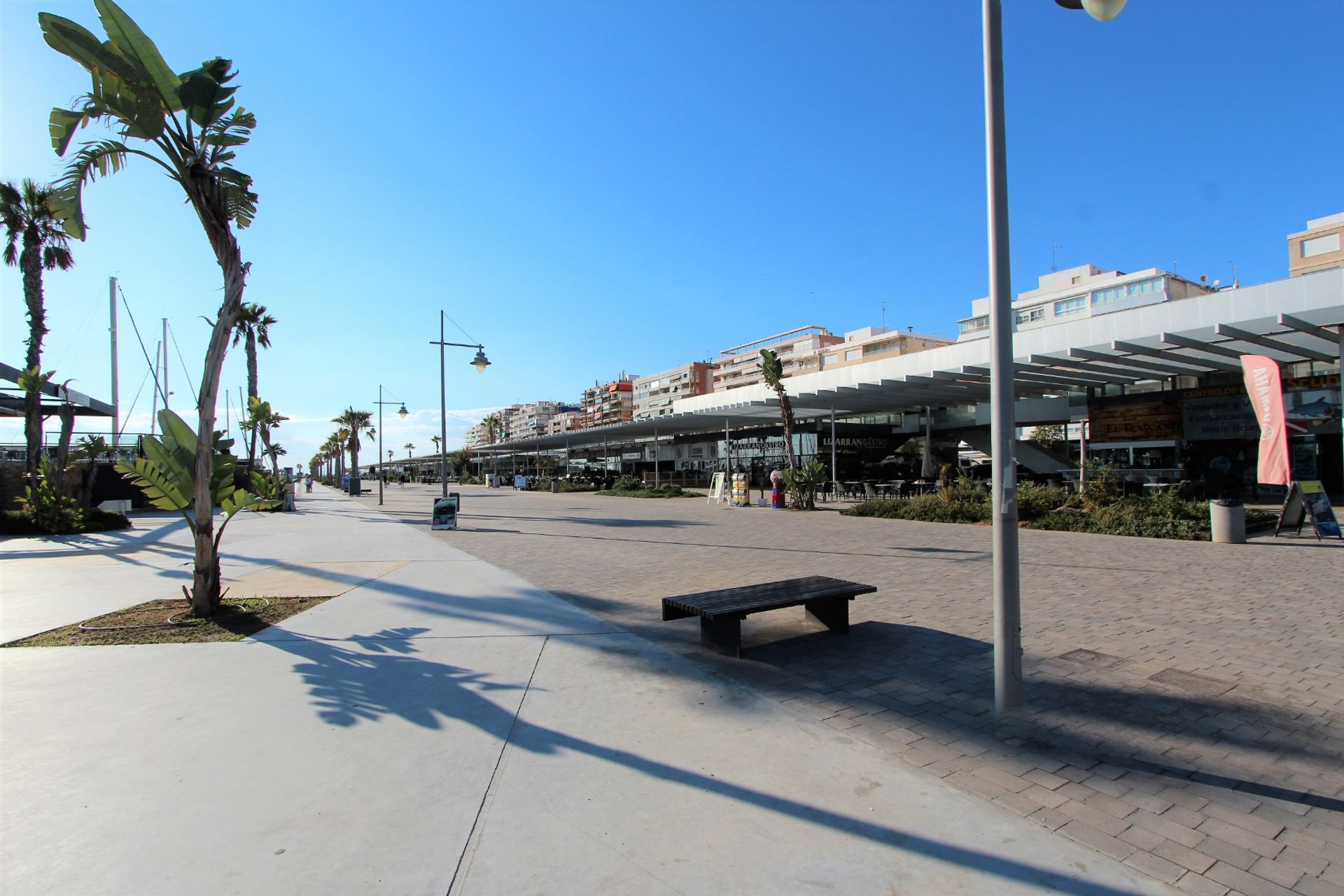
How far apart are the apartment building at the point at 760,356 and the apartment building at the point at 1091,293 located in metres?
27.6

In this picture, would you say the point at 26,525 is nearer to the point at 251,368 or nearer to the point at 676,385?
the point at 251,368

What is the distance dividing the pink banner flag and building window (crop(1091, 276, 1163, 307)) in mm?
65924

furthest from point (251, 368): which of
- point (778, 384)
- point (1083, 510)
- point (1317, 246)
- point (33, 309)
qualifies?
point (1317, 246)

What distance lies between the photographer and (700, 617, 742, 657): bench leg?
5332mm

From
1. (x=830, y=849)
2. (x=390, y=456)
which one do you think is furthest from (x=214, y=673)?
(x=390, y=456)

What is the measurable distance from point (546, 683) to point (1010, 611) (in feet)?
9.89

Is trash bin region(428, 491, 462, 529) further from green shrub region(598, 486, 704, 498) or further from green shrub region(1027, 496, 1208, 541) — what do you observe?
green shrub region(598, 486, 704, 498)

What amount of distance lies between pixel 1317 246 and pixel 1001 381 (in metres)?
64.3

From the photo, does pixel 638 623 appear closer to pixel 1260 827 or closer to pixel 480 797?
pixel 480 797

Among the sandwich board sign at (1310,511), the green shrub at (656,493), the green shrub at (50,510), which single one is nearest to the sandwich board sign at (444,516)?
the green shrub at (50,510)

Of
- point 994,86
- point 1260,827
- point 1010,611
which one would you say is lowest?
point 1260,827

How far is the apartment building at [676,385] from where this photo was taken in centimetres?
12888

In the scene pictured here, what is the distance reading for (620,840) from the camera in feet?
8.90

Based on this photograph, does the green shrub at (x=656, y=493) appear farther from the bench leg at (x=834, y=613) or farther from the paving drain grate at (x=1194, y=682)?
the paving drain grate at (x=1194, y=682)
